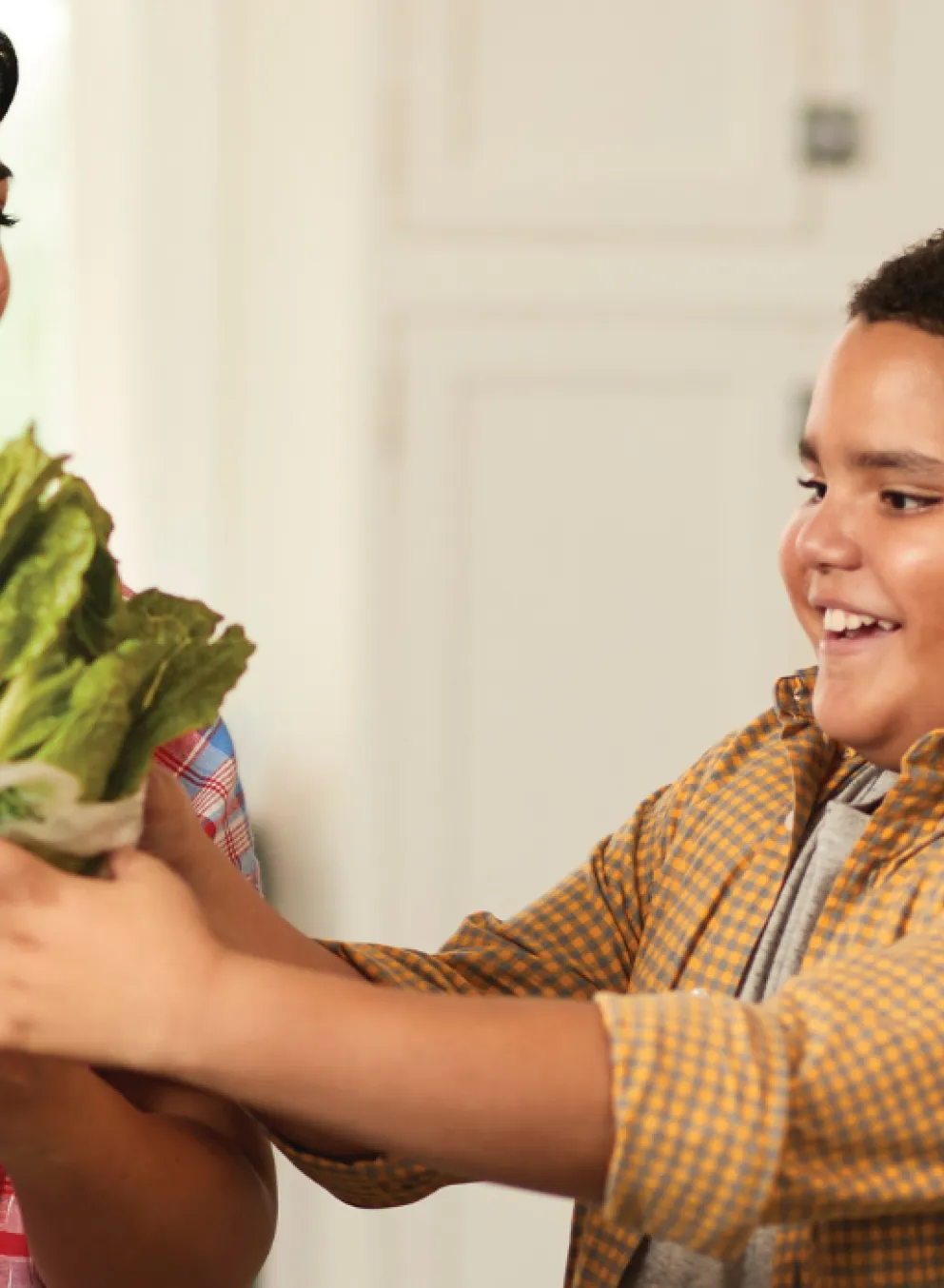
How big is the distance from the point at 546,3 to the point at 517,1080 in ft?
6.34

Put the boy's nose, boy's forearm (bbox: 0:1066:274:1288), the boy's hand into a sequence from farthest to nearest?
the boy's nose → boy's forearm (bbox: 0:1066:274:1288) → the boy's hand

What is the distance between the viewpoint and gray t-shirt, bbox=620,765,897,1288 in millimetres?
1075

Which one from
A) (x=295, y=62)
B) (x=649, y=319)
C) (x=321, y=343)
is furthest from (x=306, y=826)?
(x=295, y=62)

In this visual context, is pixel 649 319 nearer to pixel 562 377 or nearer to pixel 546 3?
pixel 562 377

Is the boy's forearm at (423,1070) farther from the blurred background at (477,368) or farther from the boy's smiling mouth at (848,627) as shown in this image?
the blurred background at (477,368)

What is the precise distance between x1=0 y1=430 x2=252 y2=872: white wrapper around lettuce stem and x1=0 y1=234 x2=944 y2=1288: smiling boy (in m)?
0.03

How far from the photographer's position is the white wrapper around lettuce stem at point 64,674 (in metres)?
0.73

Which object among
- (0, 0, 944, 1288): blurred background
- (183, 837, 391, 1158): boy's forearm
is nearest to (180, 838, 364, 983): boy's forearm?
(183, 837, 391, 1158): boy's forearm

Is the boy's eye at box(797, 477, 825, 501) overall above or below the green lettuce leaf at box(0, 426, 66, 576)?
below

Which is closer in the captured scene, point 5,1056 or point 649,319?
point 5,1056

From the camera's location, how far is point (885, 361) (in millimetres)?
1106

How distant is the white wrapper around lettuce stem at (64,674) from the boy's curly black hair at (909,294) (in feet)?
1.85

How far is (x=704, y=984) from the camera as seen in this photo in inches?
45.1

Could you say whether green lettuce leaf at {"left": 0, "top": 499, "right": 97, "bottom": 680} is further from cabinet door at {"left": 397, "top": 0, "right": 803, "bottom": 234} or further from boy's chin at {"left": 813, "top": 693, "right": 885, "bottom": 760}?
cabinet door at {"left": 397, "top": 0, "right": 803, "bottom": 234}
